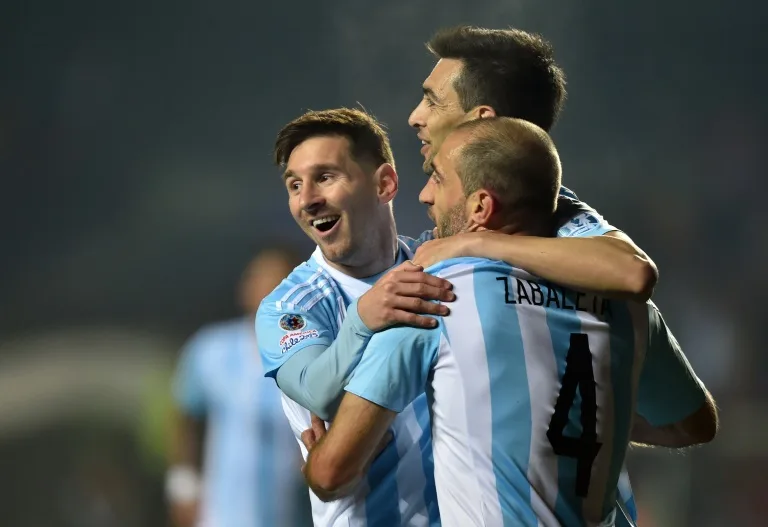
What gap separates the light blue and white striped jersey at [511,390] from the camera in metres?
1.30

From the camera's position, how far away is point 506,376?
1302 millimetres

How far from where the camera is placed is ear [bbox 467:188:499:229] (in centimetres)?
142

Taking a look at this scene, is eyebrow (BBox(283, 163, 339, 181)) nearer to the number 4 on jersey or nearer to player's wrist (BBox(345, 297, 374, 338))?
player's wrist (BBox(345, 297, 374, 338))

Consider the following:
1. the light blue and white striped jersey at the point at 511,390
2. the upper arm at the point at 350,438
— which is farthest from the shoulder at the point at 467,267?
the upper arm at the point at 350,438

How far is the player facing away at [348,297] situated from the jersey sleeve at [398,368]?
0.02 meters

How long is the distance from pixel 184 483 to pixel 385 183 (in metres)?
2.39

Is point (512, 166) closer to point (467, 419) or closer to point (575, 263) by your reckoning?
point (575, 263)

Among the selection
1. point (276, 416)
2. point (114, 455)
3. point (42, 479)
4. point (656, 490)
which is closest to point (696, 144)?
point (656, 490)

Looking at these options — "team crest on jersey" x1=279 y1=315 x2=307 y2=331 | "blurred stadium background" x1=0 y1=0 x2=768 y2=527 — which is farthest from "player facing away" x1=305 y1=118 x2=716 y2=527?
"blurred stadium background" x1=0 y1=0 x2=768 y2=527

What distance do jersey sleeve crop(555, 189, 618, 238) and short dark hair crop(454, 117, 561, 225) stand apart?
21 cm

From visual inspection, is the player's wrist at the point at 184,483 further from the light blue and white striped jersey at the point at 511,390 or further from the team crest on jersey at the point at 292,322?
the light blue and white striped jersey at the point at 511,390

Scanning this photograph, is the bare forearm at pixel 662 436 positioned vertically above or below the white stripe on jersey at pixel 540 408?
below

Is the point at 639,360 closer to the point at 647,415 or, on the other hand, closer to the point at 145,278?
the point at 647,415

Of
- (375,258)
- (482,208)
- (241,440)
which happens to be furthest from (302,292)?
(241,440)
